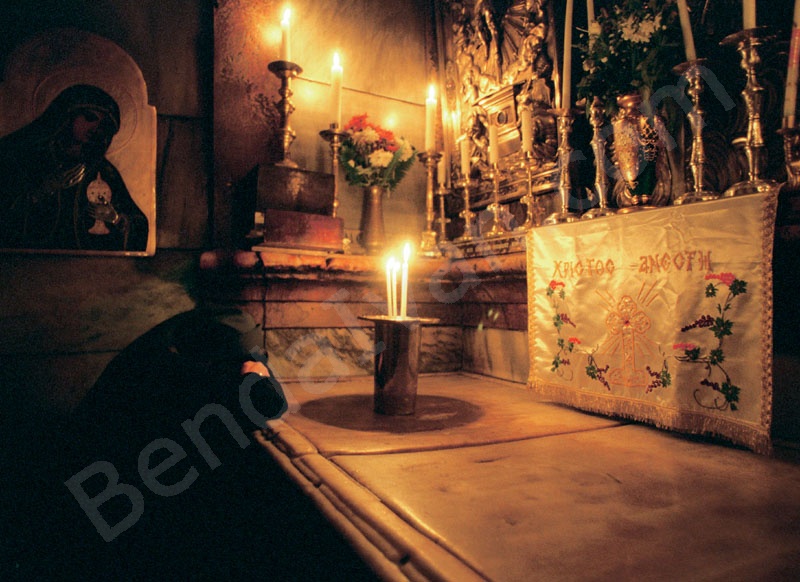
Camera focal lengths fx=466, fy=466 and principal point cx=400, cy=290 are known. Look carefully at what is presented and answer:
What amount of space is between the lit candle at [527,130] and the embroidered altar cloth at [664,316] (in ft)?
1.87

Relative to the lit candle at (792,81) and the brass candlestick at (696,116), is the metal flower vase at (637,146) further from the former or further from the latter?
the lit candle at (792,81)

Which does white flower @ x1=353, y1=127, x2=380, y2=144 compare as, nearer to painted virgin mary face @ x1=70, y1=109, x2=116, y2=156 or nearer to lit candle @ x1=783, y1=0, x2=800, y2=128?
painted virgin mary face @ x1=70, y1=109, x2=116, y2=156

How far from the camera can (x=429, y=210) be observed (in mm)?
2885

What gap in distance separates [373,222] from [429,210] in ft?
1.21

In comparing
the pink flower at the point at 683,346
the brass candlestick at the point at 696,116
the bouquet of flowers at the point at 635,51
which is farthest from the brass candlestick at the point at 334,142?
the pink flower at the point at 683,346

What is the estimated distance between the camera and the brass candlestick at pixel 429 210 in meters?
→ 2.64

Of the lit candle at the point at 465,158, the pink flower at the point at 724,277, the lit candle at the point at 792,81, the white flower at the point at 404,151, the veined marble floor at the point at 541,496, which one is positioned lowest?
the veined marble floor at the point at 541,496

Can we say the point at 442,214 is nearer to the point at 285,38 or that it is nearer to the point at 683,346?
the point at 285,38

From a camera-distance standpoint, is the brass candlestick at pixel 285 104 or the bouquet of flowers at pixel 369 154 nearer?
the brass candlestick at pixel 285 104

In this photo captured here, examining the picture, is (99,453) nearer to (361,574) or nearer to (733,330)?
(361,574)

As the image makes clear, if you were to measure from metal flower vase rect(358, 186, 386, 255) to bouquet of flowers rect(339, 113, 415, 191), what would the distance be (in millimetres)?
55

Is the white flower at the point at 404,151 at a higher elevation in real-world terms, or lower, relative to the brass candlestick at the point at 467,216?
higher

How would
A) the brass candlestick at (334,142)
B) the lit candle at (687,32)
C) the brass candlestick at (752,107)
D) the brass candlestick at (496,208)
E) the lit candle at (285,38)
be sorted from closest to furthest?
the brass candlestick at (752,107) → the lit candle at (687,32) → the lit candle at (285,38) → the brass candlestick at (496,208) → the brass candlestick at (334,142)

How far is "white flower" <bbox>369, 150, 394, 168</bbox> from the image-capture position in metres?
2.68
